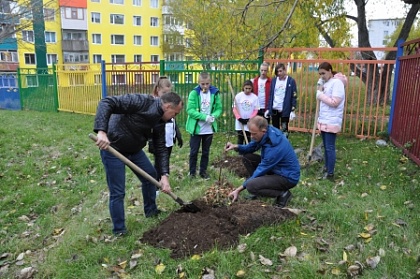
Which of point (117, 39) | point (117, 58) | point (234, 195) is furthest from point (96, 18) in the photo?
point (234, 195)

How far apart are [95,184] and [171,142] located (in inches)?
77.1

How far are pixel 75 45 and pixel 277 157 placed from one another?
41244 mm

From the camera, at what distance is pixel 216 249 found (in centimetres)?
350

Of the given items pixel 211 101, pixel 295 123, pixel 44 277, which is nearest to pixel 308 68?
pixel 295 123

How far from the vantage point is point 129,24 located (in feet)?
148

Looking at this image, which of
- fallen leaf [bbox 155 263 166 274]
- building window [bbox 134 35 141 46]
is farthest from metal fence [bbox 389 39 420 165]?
building window [bbox 134 35 141 46]

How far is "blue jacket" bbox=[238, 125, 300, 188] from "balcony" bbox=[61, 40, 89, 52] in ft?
133

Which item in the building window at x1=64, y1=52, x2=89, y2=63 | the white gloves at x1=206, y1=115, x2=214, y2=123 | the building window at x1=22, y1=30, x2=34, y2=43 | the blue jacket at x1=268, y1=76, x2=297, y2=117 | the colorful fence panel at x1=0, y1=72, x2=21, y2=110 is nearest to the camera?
the white gloves at x1=206, y1=115, x2=214, y2=123

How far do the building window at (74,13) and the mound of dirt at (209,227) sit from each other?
41834mm

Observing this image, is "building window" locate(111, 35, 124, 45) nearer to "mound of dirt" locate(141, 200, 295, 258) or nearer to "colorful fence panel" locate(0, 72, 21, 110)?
"colorful fence panel" locate(0, 72, 21, 110)

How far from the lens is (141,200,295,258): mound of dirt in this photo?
11.8ft

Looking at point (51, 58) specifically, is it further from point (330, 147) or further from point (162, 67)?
point (330, 147)

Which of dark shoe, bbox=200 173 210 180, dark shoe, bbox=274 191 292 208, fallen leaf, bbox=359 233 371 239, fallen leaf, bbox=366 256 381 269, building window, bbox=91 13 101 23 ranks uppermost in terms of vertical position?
building window, bbox=91 13 101 23

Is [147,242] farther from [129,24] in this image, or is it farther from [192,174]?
[129,24]
